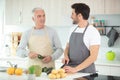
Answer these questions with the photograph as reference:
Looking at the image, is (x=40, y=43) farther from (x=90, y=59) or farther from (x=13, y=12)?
(x=13, y=12)

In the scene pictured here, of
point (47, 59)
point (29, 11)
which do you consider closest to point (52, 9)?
point (29, 11)

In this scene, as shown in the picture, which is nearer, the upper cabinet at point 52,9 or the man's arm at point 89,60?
the man's arm at point 89,60

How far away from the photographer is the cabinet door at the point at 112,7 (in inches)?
165

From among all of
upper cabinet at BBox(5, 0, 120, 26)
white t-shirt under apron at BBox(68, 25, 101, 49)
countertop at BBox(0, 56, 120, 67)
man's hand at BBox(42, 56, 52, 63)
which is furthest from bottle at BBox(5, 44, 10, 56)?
white t-shirt under apron at BBox(68, 25, 101, 49)

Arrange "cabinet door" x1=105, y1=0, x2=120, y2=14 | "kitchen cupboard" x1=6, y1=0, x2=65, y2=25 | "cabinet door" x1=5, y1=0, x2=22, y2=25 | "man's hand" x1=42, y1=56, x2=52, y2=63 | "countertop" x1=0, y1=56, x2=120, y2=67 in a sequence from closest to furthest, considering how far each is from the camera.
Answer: "man's hand" x1=42, y1=56, x2=52, y2=63, "countertop" x1=0, y1=56, x2=120, y2=67, "cabinet door" x1=105, y1=0, x2=120, y2=14, "kitchen cupboard" x1=6, y1=0, x2=65, y2=25, "cabinet door" x1=5, y1=0, x2=22, y2=25

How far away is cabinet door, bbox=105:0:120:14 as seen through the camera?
4188 mm

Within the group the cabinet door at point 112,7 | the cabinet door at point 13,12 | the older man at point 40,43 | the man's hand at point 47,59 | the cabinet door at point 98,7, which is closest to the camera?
the man's hand at point 47,59

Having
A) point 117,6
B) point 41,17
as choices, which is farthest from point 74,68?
point 117,6

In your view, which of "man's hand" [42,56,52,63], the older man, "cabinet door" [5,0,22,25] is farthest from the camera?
"cabinet door" [5,0,22,25]

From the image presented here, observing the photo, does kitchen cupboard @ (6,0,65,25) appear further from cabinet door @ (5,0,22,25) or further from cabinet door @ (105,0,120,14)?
cabinet door @ (105,0,120,14)

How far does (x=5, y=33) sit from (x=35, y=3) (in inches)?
43.9

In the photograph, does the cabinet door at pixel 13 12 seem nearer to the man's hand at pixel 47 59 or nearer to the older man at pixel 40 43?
the older man at pixel 40 43

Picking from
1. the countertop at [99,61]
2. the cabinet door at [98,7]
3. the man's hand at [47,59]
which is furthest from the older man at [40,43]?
the cabinet door at [98,7]

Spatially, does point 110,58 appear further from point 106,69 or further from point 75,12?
point 75,12
